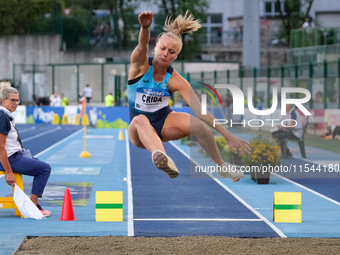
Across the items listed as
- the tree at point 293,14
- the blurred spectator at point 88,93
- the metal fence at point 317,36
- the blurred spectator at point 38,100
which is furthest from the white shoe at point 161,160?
the tree at point 293,14

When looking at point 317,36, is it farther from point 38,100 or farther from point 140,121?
point 140,121

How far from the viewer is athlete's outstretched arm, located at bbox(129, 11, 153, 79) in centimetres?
496

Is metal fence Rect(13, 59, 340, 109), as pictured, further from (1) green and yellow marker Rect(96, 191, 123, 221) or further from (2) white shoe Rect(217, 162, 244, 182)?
(2) white shoe Rect(217, 162, 244, 182)

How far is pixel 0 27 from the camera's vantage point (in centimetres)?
4556

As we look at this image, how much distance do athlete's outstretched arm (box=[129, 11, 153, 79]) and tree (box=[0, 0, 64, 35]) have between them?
41168mm

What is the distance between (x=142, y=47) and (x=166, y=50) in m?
0.31

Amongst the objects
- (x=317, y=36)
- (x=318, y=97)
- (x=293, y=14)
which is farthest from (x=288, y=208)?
(x=293, y=14)

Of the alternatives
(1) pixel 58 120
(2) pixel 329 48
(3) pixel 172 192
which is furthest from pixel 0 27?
(3) pixel 172 192

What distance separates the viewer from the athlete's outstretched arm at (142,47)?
4.96m

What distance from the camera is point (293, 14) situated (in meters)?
57.6

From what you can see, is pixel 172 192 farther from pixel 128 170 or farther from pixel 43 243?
pixel 43 243

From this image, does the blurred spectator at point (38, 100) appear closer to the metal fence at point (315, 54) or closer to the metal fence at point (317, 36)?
the metal fence at point (315, 54)

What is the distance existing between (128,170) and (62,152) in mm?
4977

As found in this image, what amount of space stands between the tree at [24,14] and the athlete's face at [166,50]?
41.1 m
